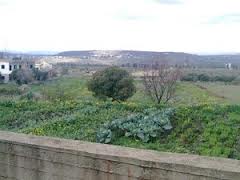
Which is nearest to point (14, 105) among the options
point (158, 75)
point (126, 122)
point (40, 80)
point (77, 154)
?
Result: point (126, 122)

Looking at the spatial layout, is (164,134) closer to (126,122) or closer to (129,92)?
(126,122)

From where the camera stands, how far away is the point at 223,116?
8.23m

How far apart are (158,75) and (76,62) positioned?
2402 inches

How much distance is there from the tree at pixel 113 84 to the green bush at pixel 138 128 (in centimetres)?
2124

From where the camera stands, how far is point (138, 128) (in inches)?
291

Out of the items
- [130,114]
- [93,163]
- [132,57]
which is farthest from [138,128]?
[132,57]

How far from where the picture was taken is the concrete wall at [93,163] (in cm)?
318

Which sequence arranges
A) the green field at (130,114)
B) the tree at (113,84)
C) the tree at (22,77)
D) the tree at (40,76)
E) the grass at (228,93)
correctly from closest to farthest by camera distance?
1. the green field at (130,114)
2. the grass at (228,93)
3. the tree at (113,84)
4. the tree at (22,77)
5. the tree at (40,76)

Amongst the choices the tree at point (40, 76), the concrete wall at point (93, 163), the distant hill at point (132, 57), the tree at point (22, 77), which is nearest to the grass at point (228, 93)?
the concrete wall at point (93, 163)

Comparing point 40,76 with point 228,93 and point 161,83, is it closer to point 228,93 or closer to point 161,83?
point 161,83

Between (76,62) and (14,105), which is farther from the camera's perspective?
(76,62)

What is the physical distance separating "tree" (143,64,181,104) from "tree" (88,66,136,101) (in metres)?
3.58

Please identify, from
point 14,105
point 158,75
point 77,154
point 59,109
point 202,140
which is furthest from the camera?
point 158,75

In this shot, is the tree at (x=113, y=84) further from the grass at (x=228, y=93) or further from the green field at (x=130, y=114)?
the green field at (x=130, y=114)
